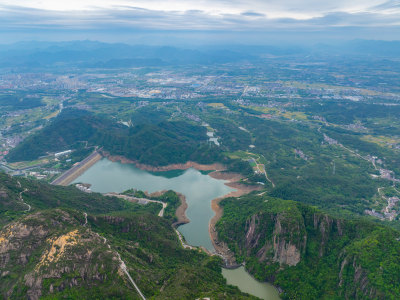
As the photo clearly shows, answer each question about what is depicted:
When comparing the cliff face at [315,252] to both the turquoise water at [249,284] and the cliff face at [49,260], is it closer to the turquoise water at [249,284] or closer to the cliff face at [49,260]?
the turquoise water at [249,284]

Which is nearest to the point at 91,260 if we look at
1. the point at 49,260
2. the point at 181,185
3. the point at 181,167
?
the point at 49,260

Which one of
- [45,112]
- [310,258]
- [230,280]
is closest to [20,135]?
[45,112]

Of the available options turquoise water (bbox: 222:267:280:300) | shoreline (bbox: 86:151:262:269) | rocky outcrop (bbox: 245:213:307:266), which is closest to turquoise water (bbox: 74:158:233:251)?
shoreline (bbox: 86:151:262:269)

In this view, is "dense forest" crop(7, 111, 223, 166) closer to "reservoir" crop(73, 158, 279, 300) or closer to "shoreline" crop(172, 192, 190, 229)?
"reservoir" crop(73, 158, 279, 300)

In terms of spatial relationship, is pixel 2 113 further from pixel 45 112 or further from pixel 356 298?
pixel 356 298

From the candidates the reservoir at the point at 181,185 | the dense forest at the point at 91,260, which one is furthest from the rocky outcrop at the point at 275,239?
the dense forest at the point at 91,260
